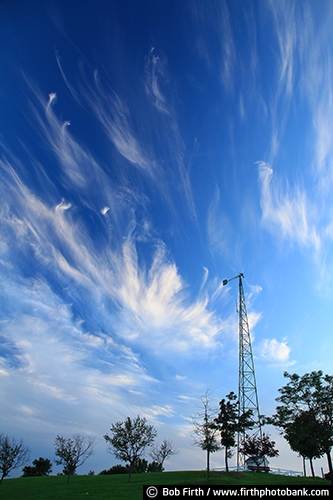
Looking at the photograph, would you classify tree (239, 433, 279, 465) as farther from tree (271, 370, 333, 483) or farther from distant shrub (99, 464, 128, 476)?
distant shrub (99, 464, 128, 476)

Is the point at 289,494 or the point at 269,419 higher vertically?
the point at 269,419

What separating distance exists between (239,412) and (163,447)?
29522 millimetres

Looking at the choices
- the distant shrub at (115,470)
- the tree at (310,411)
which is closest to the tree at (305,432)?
the tree at (310,411)

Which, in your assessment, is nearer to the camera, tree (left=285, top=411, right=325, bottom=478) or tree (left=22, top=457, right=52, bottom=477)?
tree (left=285, top=411, right=325, bottom=478)

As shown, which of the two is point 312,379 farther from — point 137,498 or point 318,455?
point 137,498

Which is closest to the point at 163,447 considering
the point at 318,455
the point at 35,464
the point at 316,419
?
the point at 318,455

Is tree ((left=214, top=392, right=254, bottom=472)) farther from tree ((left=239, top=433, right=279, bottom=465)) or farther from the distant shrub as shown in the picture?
the distant shrub

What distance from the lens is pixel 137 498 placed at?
29.6m

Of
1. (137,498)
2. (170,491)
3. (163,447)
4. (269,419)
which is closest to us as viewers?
(170,491)

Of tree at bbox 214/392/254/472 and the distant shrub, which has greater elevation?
tree at bbox 214/392/254/472

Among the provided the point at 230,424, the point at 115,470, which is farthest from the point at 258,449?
the point at 115,470

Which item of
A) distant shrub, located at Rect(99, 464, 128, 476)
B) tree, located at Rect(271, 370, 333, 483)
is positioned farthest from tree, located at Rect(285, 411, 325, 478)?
distant shrub, located at Rect(99, 464, 128, 476)

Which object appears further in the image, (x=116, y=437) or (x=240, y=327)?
(x=240, y=327)

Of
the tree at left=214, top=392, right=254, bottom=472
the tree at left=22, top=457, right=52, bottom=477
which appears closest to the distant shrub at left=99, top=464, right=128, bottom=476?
the tree at left=22, top=457, right=52, bottom=477
